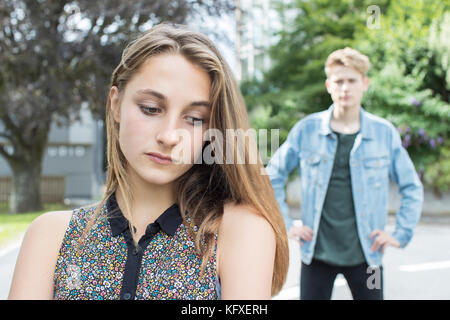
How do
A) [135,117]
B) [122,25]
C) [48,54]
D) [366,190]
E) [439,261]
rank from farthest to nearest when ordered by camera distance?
[122,25] → [48,54] → [439,261] → [366,190] → [135,117]

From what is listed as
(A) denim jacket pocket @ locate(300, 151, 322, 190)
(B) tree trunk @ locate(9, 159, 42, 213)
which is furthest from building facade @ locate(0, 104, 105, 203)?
(A) denim jacket pocket @ locate(300, 151, 322, 190)

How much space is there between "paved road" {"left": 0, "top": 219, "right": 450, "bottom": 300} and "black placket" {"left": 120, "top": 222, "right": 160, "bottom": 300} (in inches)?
133

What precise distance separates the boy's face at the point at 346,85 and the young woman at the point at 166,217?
148 centimetres

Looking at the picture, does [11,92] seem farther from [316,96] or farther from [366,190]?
[366,190]

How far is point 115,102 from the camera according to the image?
1316 mm

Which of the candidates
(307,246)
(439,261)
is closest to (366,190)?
(307,246)

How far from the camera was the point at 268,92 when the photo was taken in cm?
1401

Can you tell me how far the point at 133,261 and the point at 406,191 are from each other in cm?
203

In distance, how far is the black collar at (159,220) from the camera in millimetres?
1249

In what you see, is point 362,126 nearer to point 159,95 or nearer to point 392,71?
point 159,95

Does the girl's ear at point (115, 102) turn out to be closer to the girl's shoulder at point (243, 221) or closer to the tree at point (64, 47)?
the girl's shoulder at point (243, 221)

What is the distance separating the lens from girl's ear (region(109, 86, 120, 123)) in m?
1.31

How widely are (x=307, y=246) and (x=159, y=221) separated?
5.45ft

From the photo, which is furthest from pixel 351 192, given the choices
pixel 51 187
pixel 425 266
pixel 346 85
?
pixel 51 187
